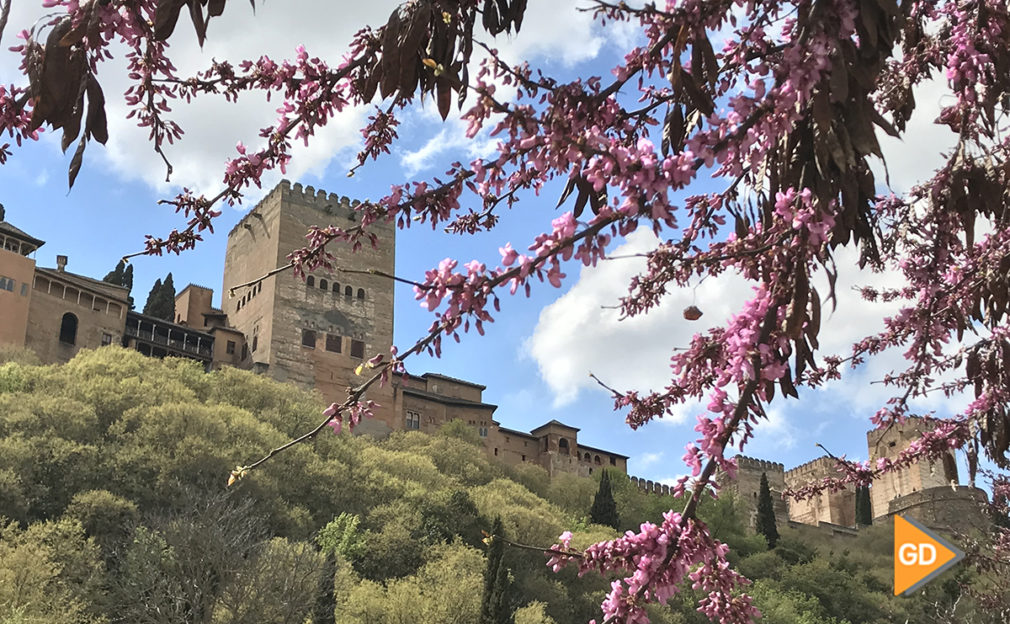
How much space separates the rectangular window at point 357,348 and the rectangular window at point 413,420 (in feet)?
15.2

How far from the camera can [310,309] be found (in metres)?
58.9

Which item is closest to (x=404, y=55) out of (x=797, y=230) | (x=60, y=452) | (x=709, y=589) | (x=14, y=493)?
(x=797, y=230)

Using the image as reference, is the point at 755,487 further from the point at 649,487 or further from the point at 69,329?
the point at 69,329

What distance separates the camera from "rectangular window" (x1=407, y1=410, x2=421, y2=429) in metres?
60.1

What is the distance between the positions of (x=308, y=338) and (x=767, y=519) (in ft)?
97.4

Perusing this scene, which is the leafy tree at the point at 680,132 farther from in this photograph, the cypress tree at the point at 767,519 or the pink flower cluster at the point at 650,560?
the cypress tree at the point at 767,519

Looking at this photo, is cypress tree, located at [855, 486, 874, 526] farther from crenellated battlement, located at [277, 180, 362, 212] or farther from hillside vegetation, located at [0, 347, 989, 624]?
crenellated battlement, located at [277, 180, 362, 212]

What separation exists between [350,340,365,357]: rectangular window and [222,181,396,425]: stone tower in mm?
61

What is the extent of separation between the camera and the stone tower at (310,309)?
5691 cm

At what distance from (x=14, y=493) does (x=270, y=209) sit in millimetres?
36111

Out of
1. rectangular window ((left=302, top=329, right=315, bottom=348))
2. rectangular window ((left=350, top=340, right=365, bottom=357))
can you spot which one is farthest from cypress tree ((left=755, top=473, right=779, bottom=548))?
rectangular window ((left=302, top=329, right=315, bottom=348))
